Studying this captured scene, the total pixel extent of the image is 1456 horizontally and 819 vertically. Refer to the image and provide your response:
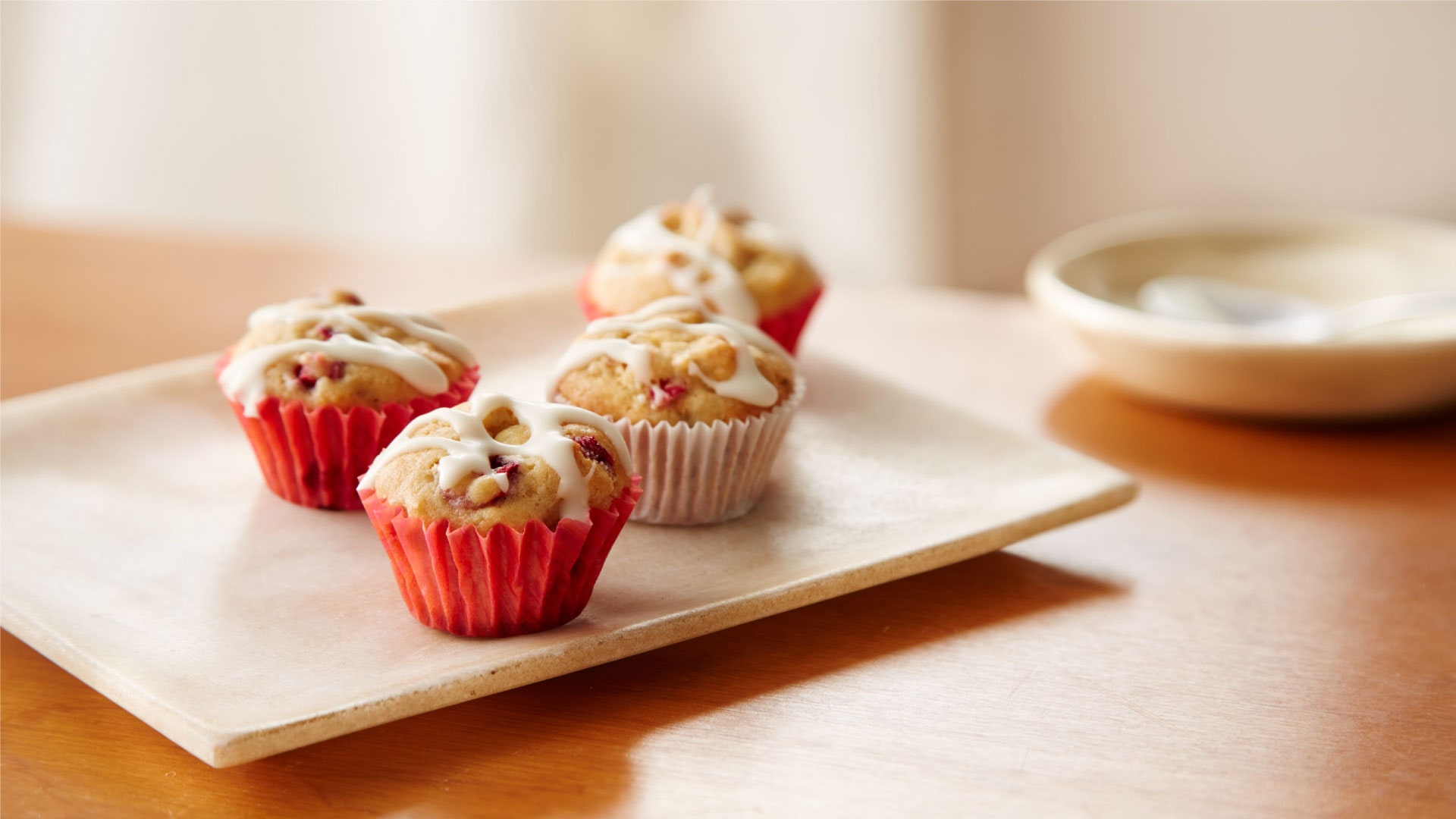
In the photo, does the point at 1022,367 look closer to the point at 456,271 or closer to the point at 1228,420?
the point at 1228,420

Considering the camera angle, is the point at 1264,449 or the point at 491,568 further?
the point at 1264,449

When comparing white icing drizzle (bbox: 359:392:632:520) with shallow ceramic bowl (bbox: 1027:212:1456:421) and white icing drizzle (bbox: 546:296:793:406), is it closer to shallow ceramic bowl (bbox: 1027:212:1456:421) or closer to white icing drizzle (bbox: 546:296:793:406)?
white icing drizzle (bbox: 546:296:793:406)

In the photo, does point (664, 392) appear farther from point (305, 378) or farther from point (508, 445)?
point (305, 378)

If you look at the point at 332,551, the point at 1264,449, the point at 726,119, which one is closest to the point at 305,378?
the point at 332,551

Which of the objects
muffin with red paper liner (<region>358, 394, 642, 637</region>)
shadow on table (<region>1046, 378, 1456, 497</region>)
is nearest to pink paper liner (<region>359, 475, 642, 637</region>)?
muffin with red paper liner (<region>358, 394, 642, 637</region>)

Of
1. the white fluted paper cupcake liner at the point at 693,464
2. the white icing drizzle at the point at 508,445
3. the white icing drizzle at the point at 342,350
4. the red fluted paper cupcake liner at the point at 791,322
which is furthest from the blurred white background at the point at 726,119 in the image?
the white icing drizzle at the point at 508,445

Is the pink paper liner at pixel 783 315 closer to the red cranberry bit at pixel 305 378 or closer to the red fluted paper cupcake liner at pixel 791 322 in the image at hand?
the red fluted paper cupcake liner at pixel 791 322
